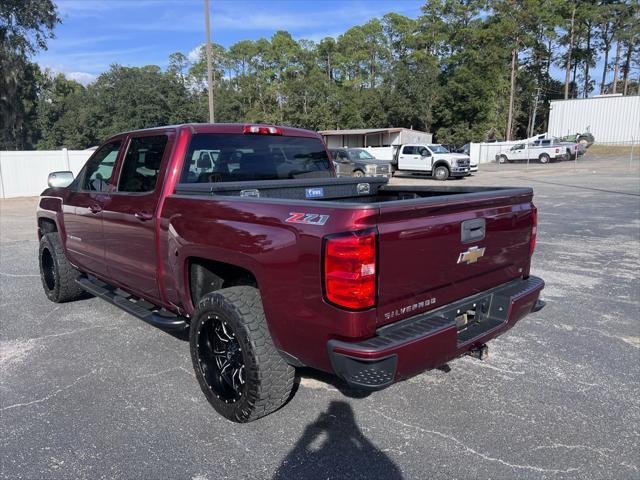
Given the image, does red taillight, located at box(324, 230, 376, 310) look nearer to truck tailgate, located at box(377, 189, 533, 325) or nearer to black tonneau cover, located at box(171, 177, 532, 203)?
truck tailgate, located at box(377, 189, 533, 325)

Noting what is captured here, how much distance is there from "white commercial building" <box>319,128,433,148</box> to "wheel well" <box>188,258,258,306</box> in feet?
147

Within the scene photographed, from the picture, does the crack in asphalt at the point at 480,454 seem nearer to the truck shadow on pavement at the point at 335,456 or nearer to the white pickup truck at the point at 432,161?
the truck shadow on pavement at the point at 335,456

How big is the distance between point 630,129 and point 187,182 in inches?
2230

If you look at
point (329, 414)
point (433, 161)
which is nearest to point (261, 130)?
point (329, 414)

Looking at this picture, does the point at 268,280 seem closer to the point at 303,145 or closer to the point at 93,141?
the point at 303,145

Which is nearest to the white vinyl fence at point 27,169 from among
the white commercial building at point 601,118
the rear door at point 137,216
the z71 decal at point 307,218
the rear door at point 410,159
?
the rear door at point 137,216

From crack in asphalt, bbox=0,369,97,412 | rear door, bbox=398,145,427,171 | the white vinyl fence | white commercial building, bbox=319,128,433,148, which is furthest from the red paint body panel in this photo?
white commercial building, bbox=319,128,433,148

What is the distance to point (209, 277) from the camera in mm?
3473

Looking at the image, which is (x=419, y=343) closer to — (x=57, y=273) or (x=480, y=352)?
(x=480, y=352)

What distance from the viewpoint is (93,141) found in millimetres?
56750

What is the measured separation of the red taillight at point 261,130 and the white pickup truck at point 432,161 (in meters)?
23.1

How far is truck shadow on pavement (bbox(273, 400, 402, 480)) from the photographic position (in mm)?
2611

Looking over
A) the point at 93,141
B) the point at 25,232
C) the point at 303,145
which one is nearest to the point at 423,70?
the point at 93,141

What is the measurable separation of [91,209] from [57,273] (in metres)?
1.33
